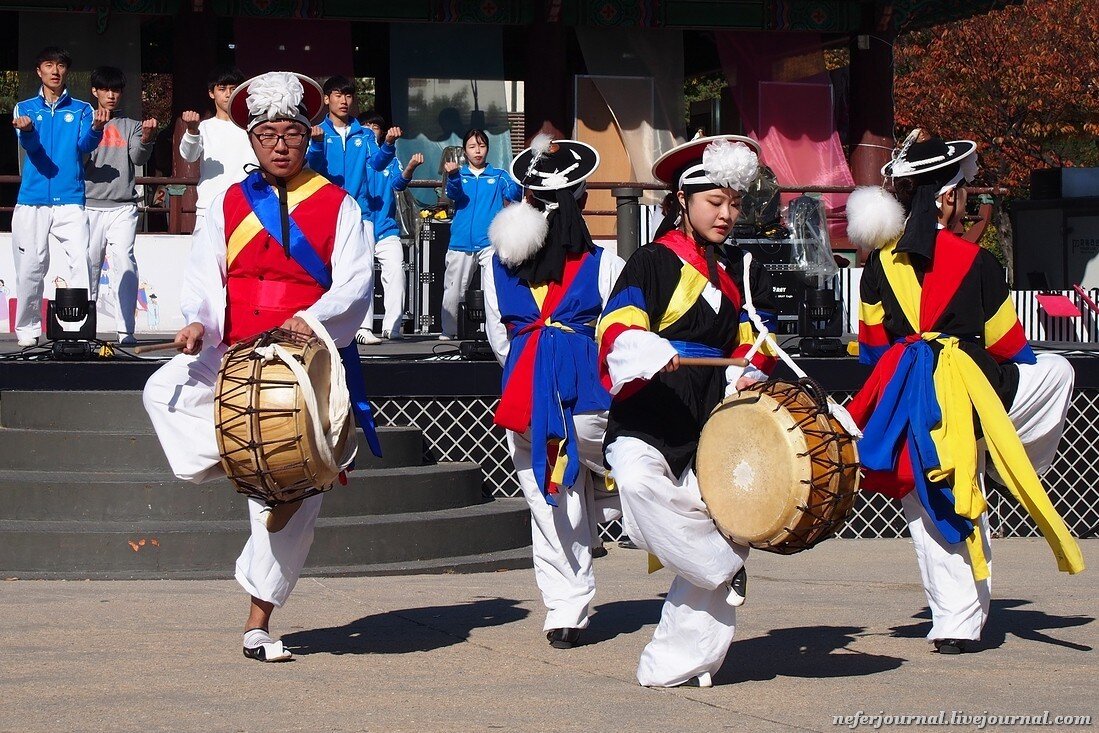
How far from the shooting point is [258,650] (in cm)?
554

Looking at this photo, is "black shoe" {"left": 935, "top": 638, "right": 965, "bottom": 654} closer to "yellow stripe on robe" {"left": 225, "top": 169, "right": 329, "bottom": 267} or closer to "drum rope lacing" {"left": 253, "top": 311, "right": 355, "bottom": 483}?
"drum rope lacing" {"left": 253, "top": 311, "right": 355, "bottom": 483}

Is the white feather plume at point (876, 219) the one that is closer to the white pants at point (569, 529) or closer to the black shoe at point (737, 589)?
the white pants at point (569, 529)

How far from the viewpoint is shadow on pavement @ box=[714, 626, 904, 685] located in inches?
214

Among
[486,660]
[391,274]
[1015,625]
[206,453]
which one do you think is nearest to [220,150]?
[391,274]

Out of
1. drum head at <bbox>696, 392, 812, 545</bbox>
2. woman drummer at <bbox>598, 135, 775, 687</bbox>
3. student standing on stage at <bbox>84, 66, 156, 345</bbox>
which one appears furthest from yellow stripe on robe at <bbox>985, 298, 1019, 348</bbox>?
student standing on stage at <bbox>84, 66, 156, 345</bbox>

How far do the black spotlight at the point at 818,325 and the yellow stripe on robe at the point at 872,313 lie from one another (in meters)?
3.48

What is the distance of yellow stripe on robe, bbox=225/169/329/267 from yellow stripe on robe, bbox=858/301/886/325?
2004 millimetres

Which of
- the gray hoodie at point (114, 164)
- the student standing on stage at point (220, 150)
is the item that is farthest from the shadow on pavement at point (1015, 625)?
the gray hoodie at point (114, 164)

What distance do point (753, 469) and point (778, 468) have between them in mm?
86

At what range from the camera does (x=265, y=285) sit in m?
5.69

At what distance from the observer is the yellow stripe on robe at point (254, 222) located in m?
5.67

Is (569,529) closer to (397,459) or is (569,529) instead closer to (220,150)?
(397,459)

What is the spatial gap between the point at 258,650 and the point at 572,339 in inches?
66.0

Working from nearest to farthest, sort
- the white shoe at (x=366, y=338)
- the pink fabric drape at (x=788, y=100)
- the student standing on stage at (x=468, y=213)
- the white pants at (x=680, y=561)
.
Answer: the white pants at (x=680, y=561), the white shoe at (x=366, y=338), the student standing on stage at (x=468, y=213), the pink fabric drape at (x=788, y=100)
